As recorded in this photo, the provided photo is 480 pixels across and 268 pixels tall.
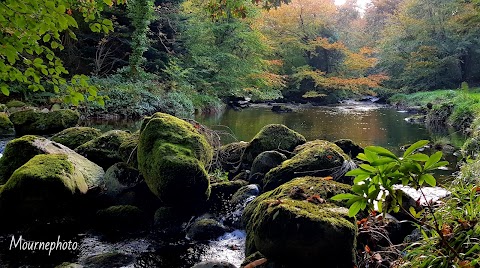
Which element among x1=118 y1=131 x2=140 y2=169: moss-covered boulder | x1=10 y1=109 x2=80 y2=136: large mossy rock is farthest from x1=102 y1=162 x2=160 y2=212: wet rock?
x1=10 y1=109 x2=80 y2=136: large mossy rock

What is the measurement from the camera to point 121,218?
5.09 m

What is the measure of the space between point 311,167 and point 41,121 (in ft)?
26.0

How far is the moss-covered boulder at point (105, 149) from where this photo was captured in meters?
6.48

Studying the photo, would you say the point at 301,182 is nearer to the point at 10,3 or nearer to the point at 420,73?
the point at 10,3

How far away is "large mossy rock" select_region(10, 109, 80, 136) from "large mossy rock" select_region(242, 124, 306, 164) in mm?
5836

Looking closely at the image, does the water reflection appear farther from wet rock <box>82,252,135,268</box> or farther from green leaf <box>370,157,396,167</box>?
green leaf <box>370,157,396,167</box>

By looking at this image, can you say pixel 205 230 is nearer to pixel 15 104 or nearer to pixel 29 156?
pixel 29 156

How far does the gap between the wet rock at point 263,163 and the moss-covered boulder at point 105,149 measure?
228cm

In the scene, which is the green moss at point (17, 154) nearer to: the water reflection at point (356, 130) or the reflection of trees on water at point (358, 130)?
the water reflection at point (356, 130)

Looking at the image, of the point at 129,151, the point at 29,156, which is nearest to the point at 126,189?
the point at 129,151

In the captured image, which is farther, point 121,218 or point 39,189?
point 121,218

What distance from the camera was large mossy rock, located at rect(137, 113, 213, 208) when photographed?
505 centimetres

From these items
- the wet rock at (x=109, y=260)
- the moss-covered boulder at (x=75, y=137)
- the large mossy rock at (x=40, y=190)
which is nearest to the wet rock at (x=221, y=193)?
the wet rock at (x=109, y=260)

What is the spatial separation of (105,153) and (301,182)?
3.72 m
